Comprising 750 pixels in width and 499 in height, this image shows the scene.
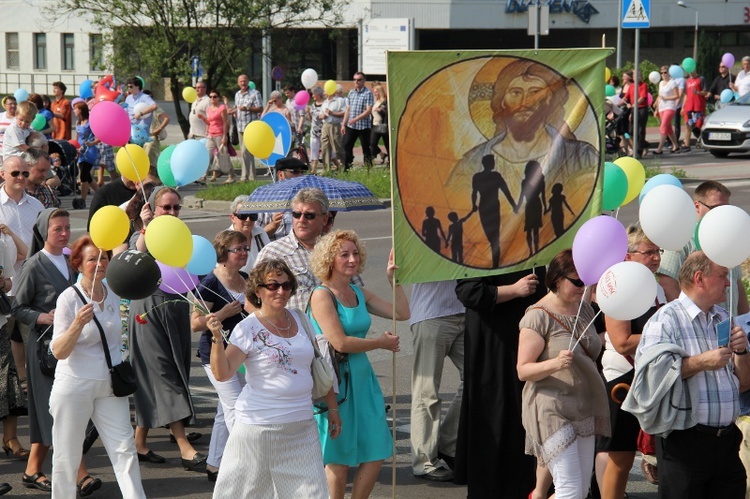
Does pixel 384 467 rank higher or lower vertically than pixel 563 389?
lower

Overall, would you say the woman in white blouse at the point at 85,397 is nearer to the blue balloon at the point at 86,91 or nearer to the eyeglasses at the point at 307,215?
the eyeglasses at the point at 307,215

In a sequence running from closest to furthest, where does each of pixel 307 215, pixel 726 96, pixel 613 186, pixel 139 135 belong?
pixel 307 215, pixel 613 186, pixel 139 135, pixel 726 96

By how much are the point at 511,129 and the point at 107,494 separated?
333 cm

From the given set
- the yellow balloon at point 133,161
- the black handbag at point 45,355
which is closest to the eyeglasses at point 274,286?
the black handbag at point 45,355

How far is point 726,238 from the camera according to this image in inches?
219

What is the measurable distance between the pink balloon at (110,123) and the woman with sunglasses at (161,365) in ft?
1.50

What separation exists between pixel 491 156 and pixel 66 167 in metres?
16.1

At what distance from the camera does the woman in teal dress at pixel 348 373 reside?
6.59 m

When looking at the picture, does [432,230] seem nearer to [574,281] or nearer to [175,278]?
[574,281]

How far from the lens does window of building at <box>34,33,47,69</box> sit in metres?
60.0

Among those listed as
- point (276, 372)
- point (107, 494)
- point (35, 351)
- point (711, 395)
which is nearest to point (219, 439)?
point (107, 494)

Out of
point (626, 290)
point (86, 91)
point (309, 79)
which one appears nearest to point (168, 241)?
point (626, 290)

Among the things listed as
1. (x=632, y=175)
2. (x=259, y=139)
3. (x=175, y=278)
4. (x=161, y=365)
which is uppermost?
(x=259, y=139)

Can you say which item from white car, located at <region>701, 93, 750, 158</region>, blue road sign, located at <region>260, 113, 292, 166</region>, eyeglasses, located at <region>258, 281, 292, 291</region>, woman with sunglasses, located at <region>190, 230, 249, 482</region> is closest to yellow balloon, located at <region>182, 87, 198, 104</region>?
white car, located at <region>701, 93, 750, 158</region>
